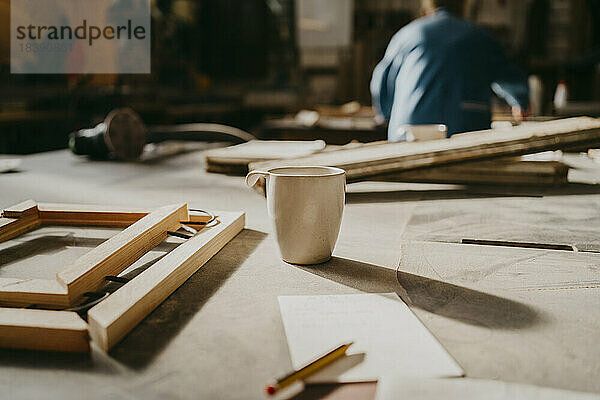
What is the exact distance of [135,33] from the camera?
12.8 ft

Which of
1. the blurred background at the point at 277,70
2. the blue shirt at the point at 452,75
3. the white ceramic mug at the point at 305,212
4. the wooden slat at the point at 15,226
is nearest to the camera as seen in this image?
the white ceramic mug at the point at 305,212

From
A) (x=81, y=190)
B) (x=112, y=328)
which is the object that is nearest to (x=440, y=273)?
(x=112, y=328)

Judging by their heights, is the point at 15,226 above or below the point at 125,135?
below

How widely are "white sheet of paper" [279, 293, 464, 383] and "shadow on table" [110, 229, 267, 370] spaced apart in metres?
0.10

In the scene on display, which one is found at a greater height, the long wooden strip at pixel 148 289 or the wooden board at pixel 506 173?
the wooden board at pixel 506 173

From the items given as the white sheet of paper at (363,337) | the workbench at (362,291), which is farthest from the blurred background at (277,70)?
the white sheet of paper at (363,337)

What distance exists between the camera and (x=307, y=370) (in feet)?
1.41

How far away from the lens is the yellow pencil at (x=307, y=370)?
40 centimetres

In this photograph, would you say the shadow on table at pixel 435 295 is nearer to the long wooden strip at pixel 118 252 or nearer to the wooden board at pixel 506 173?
the long wooden strip at pixel 118 252

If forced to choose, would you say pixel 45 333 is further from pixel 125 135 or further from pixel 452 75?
pixel 452 75

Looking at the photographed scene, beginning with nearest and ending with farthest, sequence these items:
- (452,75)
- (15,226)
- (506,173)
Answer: (15,226) → (506,173) → (452,75)

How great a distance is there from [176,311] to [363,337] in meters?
0.20

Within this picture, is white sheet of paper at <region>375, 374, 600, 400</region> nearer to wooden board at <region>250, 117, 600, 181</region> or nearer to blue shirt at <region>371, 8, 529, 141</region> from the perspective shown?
wooden board at <region>250, 117, 600, 181</region>

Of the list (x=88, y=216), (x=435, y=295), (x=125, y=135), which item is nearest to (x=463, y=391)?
(x=435, y=295)
